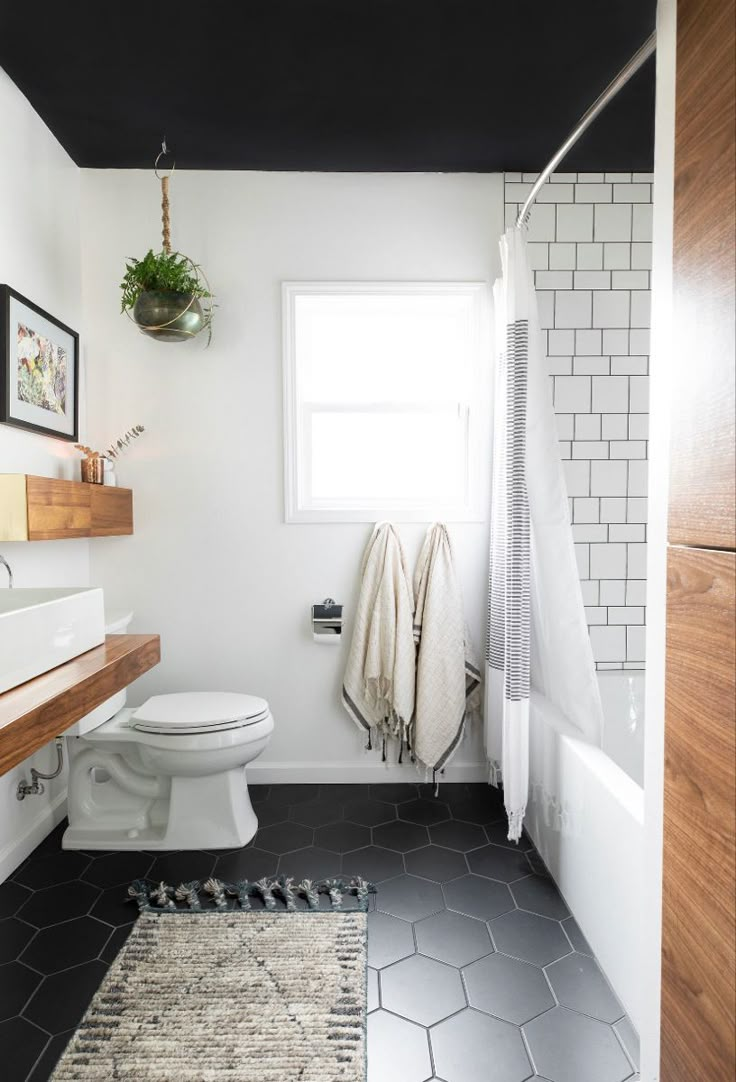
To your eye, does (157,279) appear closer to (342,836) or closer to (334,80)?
(334,80)

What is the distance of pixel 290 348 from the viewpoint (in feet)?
9.37

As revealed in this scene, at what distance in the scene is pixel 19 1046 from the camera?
1.51 meters

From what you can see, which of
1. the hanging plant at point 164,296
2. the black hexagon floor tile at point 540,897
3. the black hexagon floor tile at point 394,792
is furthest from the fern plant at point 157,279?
the black hexagon floor tile at point 540,897

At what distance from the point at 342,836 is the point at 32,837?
1.06 metres

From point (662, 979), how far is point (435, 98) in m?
2.46

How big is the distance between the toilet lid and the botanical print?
1114 millimetres

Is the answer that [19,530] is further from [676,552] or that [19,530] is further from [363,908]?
[676,552]

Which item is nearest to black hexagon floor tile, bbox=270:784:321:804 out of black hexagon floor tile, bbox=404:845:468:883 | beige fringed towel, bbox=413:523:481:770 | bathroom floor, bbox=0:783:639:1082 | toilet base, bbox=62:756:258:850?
bathroom floor, bbox=0:783:639:1082

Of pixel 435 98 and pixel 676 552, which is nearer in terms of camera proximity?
pixel 676 552

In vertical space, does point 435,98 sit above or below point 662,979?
above

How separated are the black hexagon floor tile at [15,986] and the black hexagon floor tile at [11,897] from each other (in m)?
0.27

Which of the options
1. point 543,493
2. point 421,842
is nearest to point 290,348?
point 543,493

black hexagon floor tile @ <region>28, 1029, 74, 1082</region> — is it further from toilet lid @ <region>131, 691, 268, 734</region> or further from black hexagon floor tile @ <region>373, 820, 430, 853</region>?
black hexagon floor tile @ <region>373, 820, 430, 853</region>

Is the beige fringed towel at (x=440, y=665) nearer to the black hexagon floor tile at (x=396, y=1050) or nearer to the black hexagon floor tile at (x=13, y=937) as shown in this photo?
the black hexagon floor tile at (x=396, y=1050)
